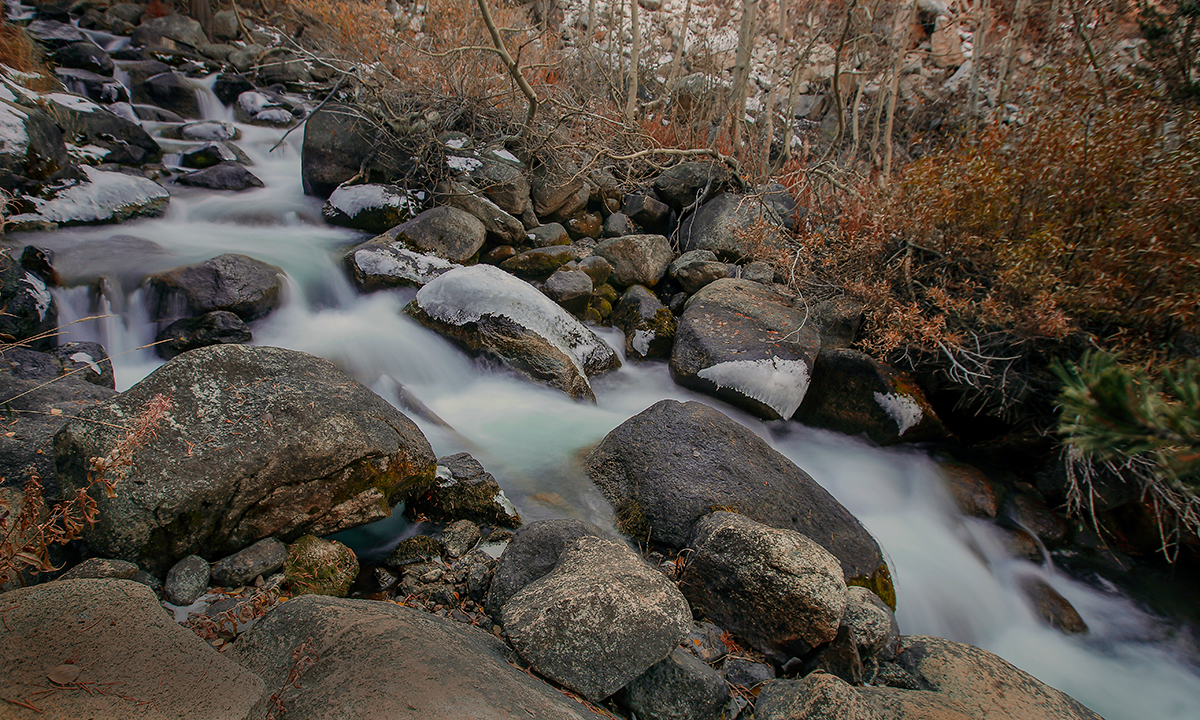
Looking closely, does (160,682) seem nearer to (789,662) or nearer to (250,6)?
(789,662)

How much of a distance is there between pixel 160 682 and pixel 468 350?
360 cm

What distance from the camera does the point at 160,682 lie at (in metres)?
1.57

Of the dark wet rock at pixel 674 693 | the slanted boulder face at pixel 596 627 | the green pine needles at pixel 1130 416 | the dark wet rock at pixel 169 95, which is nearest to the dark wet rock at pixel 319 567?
the slanted boulder face at pixel 596 627

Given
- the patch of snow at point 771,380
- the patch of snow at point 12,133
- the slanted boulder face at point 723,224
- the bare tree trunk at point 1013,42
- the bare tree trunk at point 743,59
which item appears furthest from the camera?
the bare tree trunk at point 1013,42

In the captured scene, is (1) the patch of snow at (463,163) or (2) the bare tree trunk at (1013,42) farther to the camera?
(2) the bare tree trunk at (1013,42)

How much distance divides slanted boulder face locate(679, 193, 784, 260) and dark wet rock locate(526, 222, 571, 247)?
1.82 meters

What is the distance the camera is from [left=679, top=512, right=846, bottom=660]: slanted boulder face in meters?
2.53

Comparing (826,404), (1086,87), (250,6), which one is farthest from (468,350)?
(250,6)

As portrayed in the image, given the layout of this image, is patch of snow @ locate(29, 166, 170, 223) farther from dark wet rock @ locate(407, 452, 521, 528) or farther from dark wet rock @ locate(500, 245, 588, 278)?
dark wet rock @ locate(407, 452, 521, 528)

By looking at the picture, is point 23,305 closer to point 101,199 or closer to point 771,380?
point 101,199


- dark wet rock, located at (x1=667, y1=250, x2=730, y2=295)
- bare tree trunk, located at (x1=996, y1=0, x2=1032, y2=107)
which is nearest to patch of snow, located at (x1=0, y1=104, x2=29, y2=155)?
dark wet rock, located at (x1=667, y1=250, x2=730, y2=295)

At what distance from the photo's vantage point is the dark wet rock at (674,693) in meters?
2.20

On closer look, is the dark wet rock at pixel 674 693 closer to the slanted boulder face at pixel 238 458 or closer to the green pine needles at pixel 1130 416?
the slanted boulder face at pixel 238 458

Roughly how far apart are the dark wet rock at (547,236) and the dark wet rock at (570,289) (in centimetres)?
139
